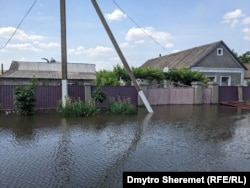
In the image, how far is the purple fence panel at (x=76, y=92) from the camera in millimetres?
16812

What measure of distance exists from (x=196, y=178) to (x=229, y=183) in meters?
0.50

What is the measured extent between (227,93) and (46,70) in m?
23.6

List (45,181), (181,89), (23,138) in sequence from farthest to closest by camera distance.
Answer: (181,89), (23,138), (45,181)

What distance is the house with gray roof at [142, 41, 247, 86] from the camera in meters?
31.0

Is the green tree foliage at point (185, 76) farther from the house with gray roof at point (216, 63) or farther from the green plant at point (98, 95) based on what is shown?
the green plant at point (98, 95)

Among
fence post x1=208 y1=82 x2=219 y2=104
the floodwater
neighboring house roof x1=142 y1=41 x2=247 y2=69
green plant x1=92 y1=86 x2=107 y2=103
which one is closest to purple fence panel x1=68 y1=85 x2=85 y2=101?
green plant x1=92 y1=86 x2=107 y2=103

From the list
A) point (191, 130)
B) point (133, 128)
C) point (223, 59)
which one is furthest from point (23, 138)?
point (223, 59)

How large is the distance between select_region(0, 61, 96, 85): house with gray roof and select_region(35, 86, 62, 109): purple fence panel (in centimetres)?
1630

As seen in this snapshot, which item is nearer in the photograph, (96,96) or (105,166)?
(105,166)

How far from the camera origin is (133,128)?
1029cm

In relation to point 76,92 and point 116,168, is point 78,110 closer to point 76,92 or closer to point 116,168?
point 76,92

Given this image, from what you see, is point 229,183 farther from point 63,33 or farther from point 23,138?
point 63,33

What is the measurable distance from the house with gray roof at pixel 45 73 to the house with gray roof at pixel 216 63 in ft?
37.3

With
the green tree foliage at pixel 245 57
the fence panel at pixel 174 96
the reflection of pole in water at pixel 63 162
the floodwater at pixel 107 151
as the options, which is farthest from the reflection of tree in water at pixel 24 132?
the green tree foliage at pixel 245 57
